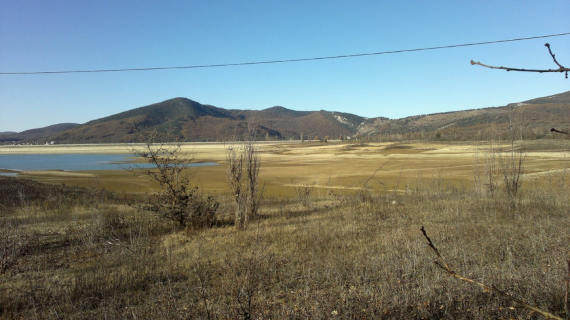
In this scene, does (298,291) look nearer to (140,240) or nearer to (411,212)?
(140,240)

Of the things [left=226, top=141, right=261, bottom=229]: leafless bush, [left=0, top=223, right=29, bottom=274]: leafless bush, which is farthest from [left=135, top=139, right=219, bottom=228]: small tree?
[left=0, top=223, right=29, bottom=274]: leafless bush

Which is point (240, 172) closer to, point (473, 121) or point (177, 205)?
point (177, 205)

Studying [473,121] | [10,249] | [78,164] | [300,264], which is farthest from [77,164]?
[473,121]

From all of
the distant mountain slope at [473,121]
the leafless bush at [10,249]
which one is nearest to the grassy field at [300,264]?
the leafless bush at [10,249]

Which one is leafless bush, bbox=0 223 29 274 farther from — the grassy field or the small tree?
the small tree

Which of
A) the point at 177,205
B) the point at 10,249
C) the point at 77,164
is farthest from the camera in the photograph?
the point at 77,164

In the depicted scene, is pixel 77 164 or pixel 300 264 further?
pixel 77 164

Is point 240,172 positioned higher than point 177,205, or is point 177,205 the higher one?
point 240,172

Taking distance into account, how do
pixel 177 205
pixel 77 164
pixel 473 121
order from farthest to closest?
1. pixel 473 121
2. pixel 77 164
3. pixel 177 205

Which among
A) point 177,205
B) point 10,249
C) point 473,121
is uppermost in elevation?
point 473,121

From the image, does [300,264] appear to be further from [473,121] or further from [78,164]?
[473,121]

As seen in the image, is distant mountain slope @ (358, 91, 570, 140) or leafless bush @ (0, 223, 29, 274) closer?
leafless bush @ (0, 223, 29, 274)

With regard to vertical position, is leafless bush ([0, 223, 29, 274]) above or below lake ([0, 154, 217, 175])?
above

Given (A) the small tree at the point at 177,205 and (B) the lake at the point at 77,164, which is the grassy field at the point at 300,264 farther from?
(B) the lake at the point at 77,164
